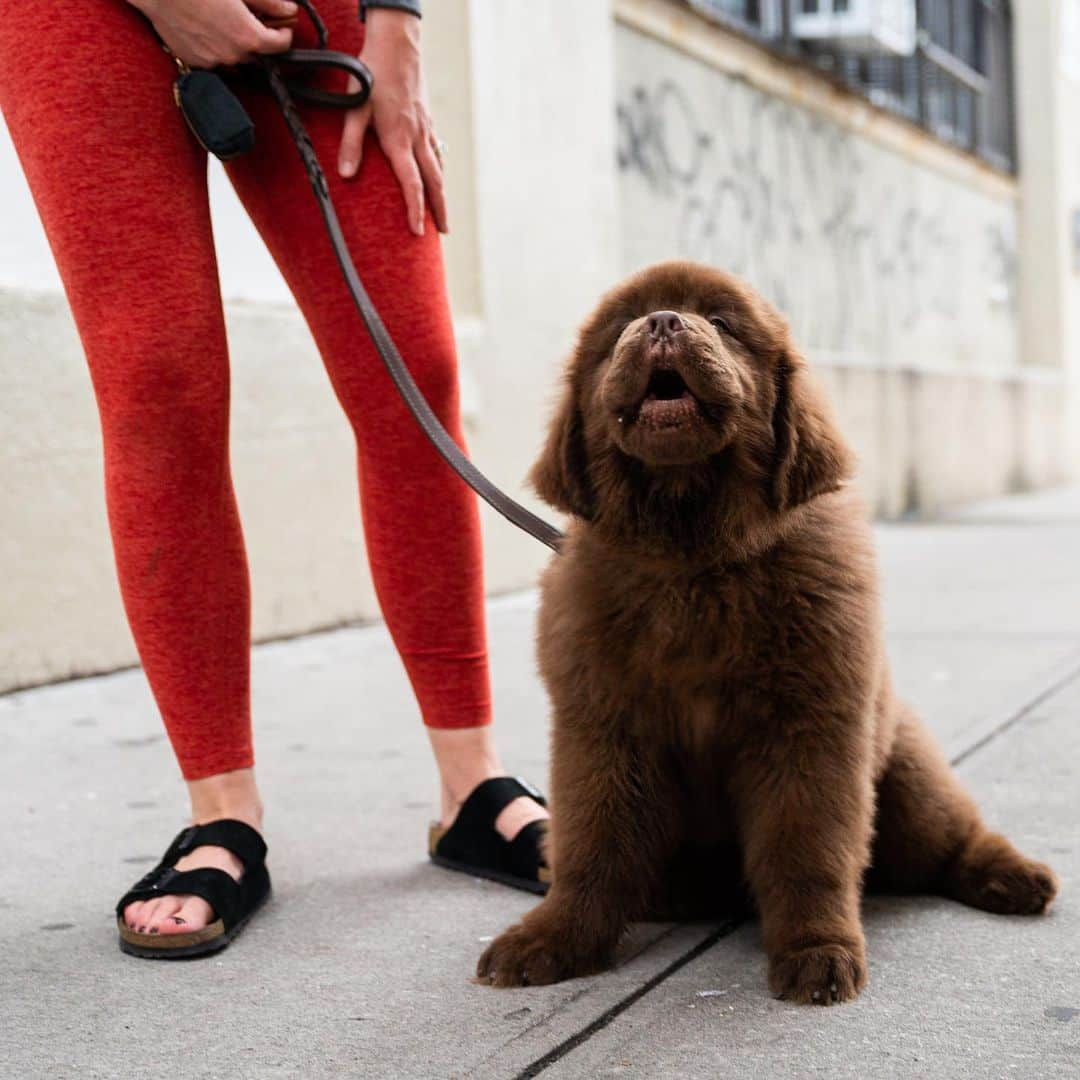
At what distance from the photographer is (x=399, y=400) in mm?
2498

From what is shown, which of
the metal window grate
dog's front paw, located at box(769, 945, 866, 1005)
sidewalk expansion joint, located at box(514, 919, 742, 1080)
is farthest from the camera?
the metal window grate

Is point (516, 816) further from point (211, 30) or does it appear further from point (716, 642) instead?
point (211, 30)

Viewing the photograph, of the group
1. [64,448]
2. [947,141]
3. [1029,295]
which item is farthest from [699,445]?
[1029,295]

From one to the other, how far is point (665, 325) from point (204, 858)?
3.52 feet

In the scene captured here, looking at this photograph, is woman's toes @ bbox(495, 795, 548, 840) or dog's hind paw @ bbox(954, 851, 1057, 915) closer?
dog's hind paw @ bbox(954, 851, 1057, 915)

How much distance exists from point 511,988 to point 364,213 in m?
1.23

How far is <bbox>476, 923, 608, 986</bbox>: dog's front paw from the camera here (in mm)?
1993

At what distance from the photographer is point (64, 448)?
173 inches

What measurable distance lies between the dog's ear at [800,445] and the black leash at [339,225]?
0.43m

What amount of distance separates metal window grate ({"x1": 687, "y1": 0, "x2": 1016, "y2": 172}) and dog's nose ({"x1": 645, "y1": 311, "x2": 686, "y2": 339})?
24.9ft

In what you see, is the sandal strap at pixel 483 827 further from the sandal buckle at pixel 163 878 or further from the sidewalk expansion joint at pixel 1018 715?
the sidewalk expansion joint at pixel 1018 715

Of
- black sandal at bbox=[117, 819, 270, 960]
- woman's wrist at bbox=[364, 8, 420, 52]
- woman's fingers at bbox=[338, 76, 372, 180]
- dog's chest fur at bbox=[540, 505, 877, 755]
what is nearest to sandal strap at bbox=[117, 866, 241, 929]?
black sandal at bbox=[117, 819, 270, 960]

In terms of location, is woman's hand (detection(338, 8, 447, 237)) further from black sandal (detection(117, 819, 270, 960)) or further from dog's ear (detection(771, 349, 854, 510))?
black sandal (detection(117, 819, 270, 960))

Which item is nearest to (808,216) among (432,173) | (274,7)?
(432,173)
